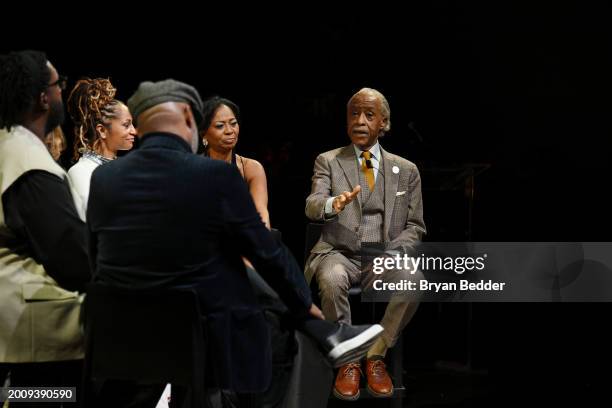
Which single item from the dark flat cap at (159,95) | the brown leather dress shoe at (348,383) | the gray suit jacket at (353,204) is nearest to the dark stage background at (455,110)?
the gray suit jacket at (353,204)

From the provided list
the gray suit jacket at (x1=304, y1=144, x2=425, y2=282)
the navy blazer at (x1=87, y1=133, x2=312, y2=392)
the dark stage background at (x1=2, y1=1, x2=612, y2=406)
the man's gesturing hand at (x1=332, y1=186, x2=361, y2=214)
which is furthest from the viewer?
the dark stage background at (x1=2, y1=1, x2=612, y2=406)

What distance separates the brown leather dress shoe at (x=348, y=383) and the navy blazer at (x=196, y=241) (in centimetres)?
174

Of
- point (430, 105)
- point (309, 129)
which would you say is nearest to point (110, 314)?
point (309, 129)

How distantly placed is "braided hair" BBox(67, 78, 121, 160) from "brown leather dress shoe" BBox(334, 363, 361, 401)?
1.67 meters

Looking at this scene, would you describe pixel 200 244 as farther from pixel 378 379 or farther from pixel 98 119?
pixel 378 379

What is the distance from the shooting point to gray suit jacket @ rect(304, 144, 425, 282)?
4.59 m

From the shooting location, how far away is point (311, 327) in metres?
2.70

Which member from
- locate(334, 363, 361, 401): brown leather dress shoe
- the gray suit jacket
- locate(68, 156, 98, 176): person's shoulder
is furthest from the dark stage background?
locate(68, 156, 98, 176): person's shoulder

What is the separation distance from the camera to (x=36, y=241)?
263 cm

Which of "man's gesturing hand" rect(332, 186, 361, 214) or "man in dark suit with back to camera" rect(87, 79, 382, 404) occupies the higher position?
"man's gesturing hand" rect(332, 186, 361, 214)

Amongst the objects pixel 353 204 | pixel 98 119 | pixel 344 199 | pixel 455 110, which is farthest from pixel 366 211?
pixel 455 110

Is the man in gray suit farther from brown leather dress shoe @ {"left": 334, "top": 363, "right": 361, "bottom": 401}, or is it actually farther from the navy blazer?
the navy blazer

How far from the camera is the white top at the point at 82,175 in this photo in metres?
3.70

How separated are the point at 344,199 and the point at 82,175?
1292mm
